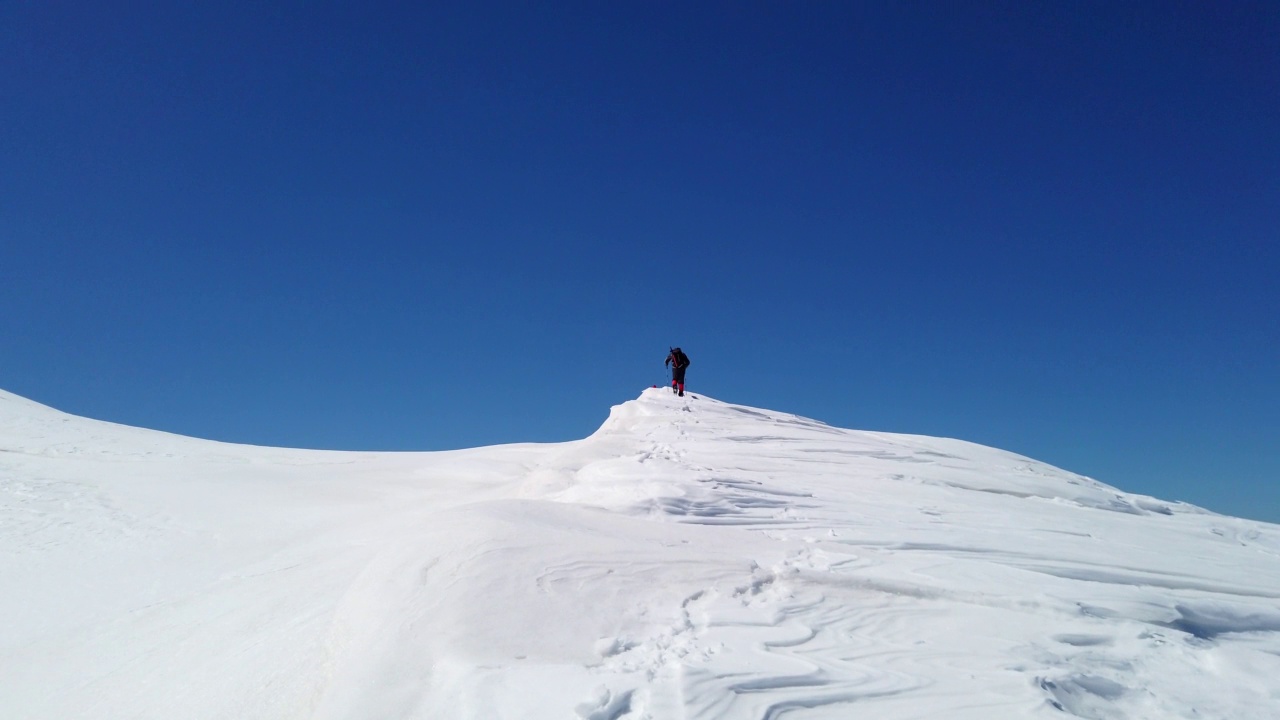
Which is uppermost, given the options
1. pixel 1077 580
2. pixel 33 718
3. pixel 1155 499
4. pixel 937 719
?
pixel 1155 499

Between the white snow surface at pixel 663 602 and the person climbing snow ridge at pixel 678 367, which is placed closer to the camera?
the white snow surface at pixel 663 602

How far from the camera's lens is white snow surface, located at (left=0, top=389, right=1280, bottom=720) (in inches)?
210

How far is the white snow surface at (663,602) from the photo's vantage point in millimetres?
5332

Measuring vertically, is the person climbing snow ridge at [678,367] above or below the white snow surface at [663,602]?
above

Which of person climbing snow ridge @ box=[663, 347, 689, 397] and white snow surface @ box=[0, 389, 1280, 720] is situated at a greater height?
person climbing snow ridge @ box=[663, 347, 689, 397]

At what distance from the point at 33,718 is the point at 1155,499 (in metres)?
16.2

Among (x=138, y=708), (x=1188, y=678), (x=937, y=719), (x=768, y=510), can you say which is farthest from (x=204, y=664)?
(x=1188, y=678)

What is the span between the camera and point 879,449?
15125 millimetres

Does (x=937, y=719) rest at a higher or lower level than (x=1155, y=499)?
lower

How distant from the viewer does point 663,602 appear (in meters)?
6.75

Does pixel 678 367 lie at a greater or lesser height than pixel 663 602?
greater

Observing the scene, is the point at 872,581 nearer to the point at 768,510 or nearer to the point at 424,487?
the point at 768,510

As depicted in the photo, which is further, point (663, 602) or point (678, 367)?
point (678, 367)

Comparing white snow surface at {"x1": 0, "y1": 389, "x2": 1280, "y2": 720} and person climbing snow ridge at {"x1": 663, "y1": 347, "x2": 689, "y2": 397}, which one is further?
person climbing snow ridge at {"x1": 663, "y1": 347, "x2": 689, "y2": 397}
